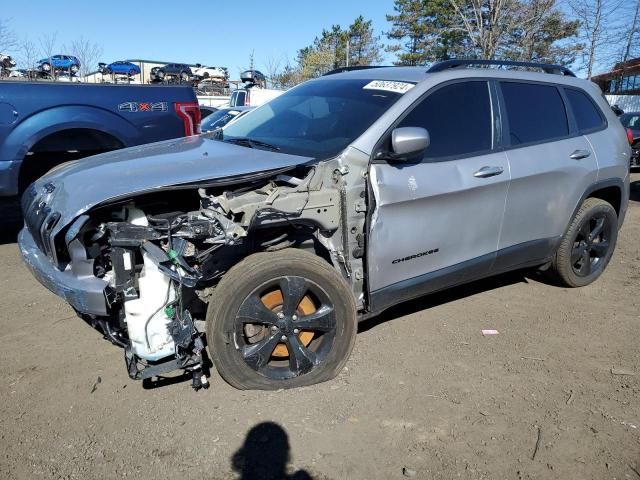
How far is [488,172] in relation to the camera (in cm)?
361

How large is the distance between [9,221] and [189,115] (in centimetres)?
316

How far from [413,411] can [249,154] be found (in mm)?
1790

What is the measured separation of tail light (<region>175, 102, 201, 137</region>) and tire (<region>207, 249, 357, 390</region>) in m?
3.26

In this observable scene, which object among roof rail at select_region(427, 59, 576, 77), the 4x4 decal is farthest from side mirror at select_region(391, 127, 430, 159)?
the 4x4 decal

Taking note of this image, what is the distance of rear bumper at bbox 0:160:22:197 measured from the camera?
5.01m

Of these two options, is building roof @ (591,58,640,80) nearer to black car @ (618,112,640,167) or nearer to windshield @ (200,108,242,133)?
black car @ (618,112,640,167)

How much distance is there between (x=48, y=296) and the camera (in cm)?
439

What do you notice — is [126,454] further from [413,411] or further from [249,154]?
[249,154]

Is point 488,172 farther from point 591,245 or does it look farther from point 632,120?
point 632,120

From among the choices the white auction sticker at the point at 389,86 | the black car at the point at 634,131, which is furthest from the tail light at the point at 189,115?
the black car at the point at 634,131

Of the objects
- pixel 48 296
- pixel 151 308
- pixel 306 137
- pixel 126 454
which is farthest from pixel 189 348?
Answer: pixel 48 296

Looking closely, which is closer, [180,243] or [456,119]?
[180,243]

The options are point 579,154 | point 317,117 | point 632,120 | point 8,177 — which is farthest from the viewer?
point 632,120

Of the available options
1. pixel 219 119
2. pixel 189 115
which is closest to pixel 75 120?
pixel 189 115
